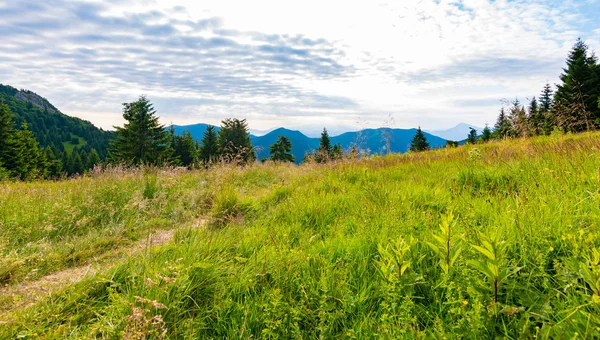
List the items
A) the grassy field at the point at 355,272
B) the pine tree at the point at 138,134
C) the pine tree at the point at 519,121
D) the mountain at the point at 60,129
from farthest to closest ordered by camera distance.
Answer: the mountain at the point at 60,129, the pine tree at the point at 138,134, the pine tree at the point at 519,121, the grassy field at the point at 355,272

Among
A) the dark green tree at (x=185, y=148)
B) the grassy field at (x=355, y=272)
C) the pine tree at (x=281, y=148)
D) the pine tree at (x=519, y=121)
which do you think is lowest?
the grassy field at (x=355, y=272)

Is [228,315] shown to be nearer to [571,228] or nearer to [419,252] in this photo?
[419,252]

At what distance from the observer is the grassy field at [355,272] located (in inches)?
62.0

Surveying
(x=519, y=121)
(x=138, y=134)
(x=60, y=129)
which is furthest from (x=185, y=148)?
(x=60, y=129)

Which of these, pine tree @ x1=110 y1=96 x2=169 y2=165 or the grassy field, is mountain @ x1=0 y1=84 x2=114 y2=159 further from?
the grassy field

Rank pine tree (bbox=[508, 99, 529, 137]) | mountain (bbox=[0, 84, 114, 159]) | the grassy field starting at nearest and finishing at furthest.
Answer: the grassy field
pine tree (bbox=[508, 99, 529, 137])
mountain (bbox=[0, 84, 114, 159])

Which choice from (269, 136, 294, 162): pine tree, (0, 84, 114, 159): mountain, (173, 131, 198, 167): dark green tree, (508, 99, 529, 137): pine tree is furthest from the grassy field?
(0, 84, 114, 159): mountain

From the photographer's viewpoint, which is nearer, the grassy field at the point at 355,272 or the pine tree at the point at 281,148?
the grassy field at the point at 355,272

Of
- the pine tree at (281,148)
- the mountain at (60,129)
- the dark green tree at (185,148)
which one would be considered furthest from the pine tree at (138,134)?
→ the mountain at (60,129)

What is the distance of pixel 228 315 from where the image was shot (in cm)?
198

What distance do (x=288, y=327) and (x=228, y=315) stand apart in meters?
0.46

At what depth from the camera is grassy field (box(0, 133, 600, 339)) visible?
5.16ft

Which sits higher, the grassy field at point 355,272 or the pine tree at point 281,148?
the pine tree at point 281,148

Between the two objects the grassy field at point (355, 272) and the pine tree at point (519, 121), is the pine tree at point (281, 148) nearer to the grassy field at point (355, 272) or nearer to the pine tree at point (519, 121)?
the pine tree at point (519, 121)
